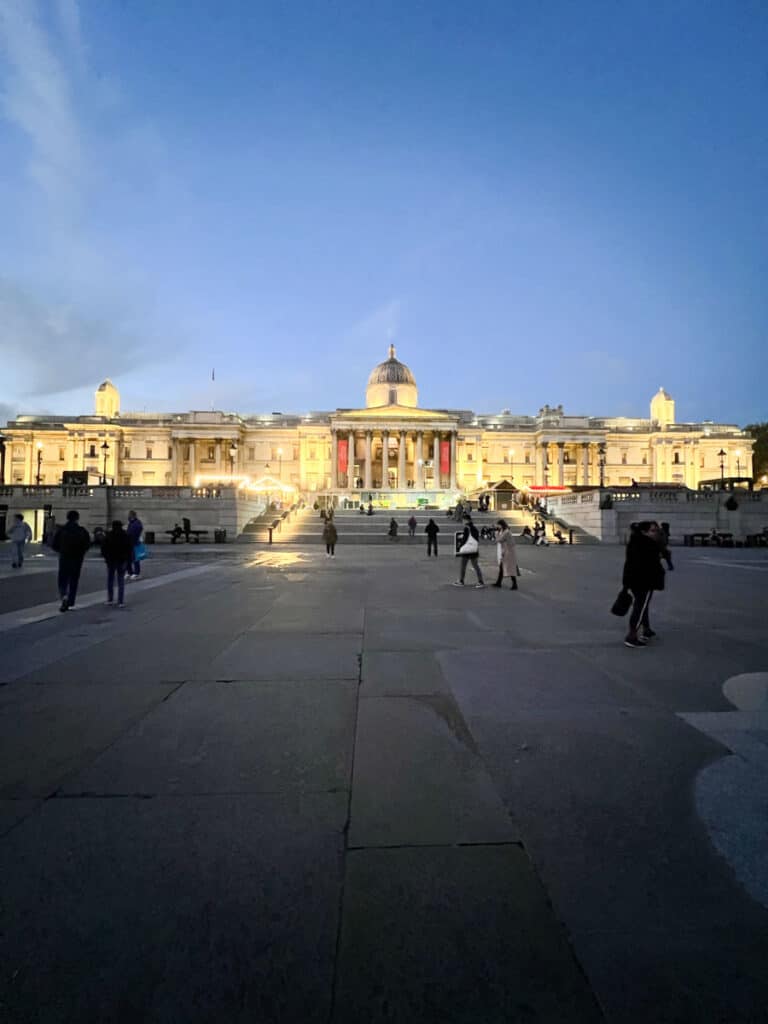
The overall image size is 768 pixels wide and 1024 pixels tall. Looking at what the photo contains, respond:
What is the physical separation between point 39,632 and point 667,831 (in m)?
8.51

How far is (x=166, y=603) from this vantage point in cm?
1132

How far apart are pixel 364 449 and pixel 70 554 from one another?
2743 inches

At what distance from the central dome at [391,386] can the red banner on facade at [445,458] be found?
1172 cm

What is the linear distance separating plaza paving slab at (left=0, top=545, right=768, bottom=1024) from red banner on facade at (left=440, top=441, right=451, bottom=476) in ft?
228

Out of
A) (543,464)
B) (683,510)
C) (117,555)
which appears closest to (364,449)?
(543,464)

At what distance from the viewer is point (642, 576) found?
7547mm

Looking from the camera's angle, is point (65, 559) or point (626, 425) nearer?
point (65, 559)

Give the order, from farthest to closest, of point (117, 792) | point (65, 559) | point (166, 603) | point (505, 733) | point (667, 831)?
1. point (166, 603)
2. point (65, 559)
3. point (505, 733)
4. point (117, 792)
5. point (667, 831)

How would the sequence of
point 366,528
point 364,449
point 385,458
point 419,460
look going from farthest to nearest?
point 364,449, point 419,460, point 385,458, point 366,528

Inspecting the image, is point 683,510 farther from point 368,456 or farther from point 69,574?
point 368,456

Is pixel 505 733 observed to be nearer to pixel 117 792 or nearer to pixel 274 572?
pixel 117 792

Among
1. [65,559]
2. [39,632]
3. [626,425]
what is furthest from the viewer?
[626,425]

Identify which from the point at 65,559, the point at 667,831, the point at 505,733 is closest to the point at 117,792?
the point at 505,733

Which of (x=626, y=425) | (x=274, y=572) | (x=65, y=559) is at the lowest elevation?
(x=274, y=572)
